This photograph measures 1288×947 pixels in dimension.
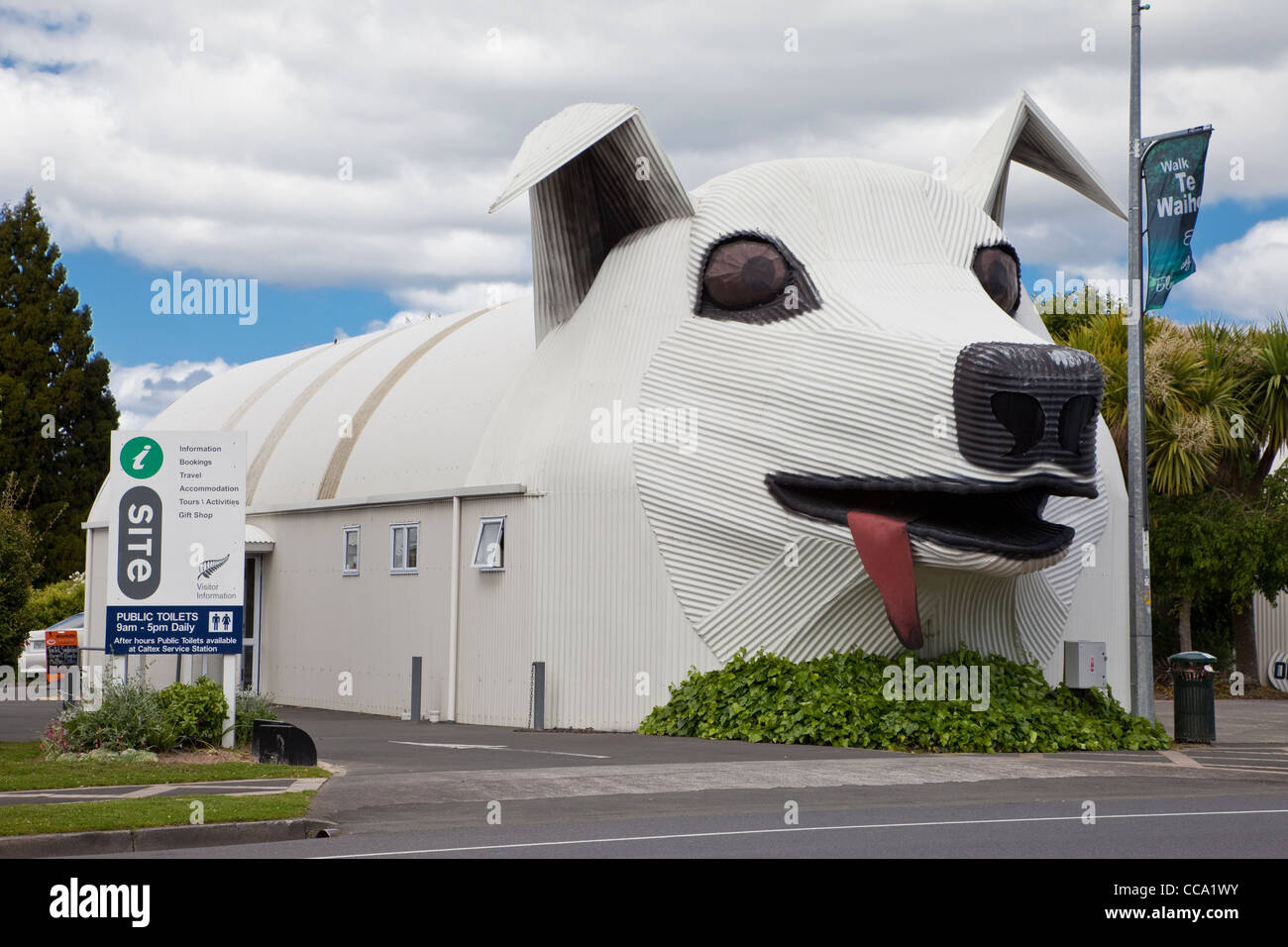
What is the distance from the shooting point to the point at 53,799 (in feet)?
37.9

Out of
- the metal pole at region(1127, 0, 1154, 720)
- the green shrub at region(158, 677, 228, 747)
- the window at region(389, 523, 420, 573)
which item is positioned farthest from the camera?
the window at region(389, 523, 420, 573)

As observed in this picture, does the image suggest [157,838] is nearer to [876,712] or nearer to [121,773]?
[121,773]

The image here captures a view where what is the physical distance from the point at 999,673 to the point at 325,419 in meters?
13.2

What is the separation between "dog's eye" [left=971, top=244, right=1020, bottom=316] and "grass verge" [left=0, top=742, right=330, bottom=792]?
965 centimetres

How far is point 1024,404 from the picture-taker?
51.2ft

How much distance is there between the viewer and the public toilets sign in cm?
1518

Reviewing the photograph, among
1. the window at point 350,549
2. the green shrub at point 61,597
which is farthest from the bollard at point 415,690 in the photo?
the green shrub at point 61,597

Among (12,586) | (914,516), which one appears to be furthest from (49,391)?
(914,516)

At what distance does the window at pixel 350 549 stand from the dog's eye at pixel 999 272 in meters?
9.84

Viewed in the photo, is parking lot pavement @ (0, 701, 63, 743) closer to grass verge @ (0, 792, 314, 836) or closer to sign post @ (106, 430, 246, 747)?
sign post @ (106, 430, 246, 747)

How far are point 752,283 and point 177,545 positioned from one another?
6.85m

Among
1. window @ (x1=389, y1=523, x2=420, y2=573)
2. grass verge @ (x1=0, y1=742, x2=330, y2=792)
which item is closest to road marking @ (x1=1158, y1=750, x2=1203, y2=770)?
grass verge @ (x1=0, y1=742, x2=330, y2=792)

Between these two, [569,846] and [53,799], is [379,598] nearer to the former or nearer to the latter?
[53,799]
